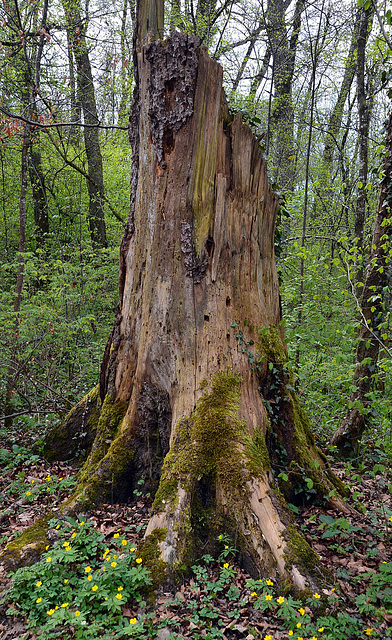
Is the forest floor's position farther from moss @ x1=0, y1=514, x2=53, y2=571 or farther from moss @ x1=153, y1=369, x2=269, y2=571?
moss @ x1=153, y1=369, x2=269, y2=571

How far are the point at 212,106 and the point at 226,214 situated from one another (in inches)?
39.1

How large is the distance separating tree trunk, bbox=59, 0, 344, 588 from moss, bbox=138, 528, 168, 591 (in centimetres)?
22

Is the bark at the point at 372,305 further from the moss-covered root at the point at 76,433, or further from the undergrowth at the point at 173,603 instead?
the moss-covered root at the point at 76,433

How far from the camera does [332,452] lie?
5.37 meters

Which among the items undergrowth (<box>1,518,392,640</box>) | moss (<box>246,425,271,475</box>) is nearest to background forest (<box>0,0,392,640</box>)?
undergrowth (<box>1,518,392,640</box>)

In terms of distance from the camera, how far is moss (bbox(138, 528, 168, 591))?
2.79 metres

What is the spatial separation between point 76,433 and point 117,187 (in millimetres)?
9298

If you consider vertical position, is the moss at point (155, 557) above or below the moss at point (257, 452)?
below

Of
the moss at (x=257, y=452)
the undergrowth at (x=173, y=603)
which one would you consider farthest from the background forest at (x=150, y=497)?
the moss at (x=257, y=452)

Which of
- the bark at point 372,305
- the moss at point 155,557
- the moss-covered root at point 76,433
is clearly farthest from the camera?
the moss-covered root at point 76,433

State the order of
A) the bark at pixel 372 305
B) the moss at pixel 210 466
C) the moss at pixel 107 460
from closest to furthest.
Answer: the moss at pixel 210 466 → the moss at pixel 107 460 → the bark at pixel 372 305

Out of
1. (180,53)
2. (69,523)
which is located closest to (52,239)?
(180,53)

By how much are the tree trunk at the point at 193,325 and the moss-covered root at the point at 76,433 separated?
76 centimetres

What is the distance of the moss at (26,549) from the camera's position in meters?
3.00
